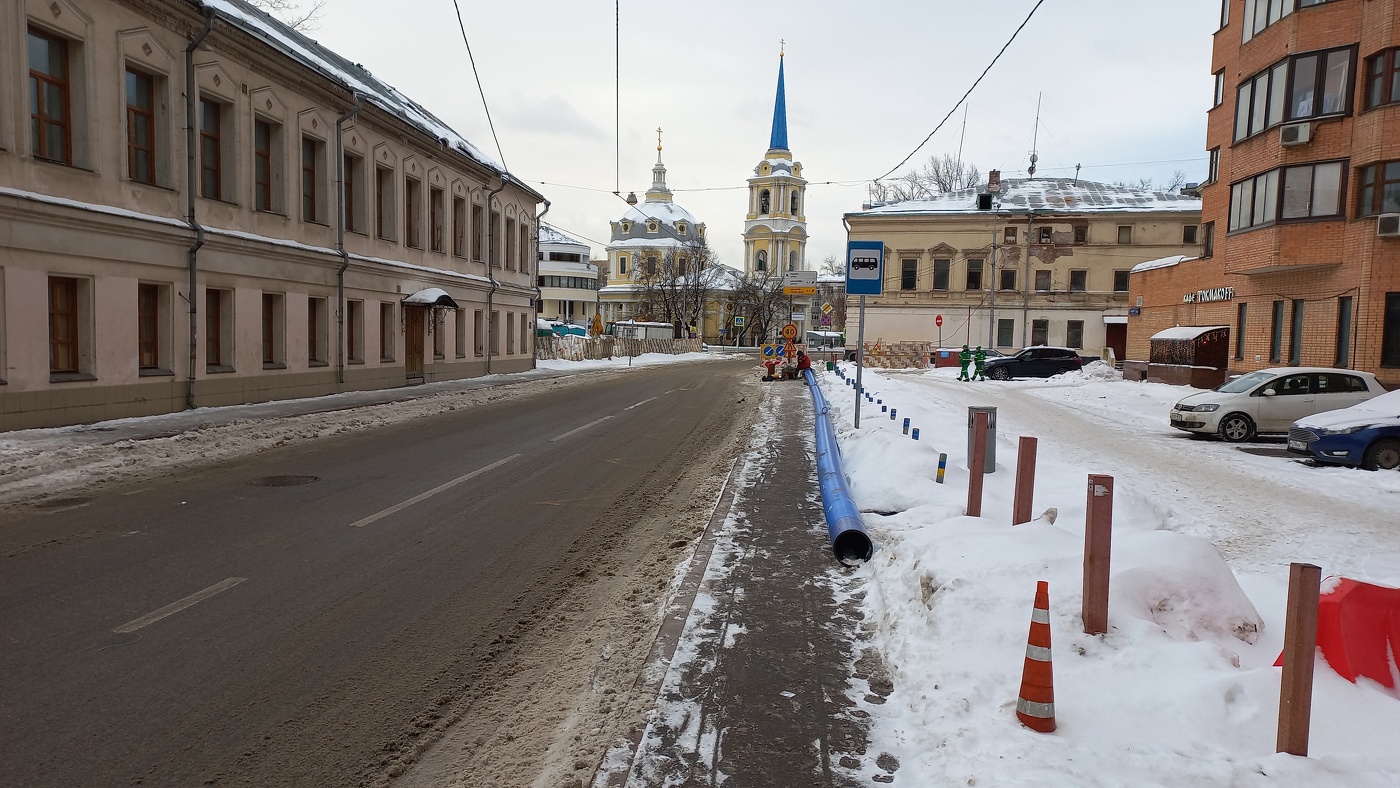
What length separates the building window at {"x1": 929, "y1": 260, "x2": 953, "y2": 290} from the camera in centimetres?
5359

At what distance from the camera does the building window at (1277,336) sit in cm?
2277

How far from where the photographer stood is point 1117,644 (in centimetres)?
436

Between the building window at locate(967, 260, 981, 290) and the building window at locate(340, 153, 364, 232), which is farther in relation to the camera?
the building window at locate(967, 260, 981, 290)

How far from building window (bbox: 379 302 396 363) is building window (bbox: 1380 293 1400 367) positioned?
2588 cm

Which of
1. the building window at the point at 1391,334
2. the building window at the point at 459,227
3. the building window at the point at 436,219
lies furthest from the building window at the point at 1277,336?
the building window at the point at 459,227

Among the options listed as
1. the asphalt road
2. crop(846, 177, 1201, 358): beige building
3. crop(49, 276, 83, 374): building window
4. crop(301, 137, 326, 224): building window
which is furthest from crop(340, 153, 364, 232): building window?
crop(846, 177, 1201, 358): beige building

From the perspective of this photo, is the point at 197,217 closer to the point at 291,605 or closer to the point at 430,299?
the point at 430,299

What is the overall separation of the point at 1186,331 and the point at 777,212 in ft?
221

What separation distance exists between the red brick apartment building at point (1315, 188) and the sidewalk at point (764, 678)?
754 inches

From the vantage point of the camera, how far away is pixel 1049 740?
3.57 m

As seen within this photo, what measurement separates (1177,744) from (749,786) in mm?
1824

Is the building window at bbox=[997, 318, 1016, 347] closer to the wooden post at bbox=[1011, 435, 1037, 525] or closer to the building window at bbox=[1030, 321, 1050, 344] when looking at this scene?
the building window at bbox=[1030, 321, 1050, 344]

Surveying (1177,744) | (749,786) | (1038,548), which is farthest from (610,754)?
(1038,548)

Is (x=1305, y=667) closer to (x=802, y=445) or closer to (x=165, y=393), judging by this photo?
(x=802, y=445)
